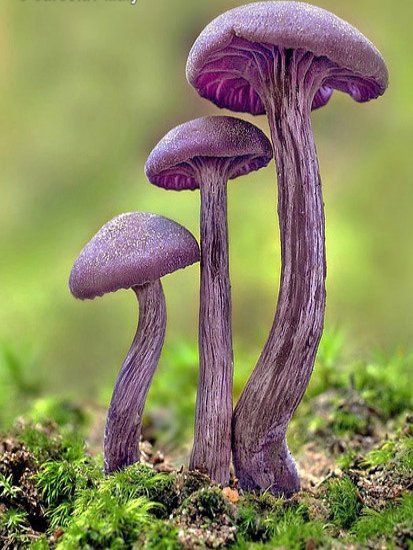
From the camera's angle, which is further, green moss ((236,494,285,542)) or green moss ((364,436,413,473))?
green moss ((364,436,413,473))

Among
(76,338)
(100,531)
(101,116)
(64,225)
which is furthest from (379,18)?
(100,531)

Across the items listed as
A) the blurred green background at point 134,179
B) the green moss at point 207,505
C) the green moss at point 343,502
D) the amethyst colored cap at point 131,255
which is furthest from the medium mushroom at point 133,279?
the blurred green background at point 134,179

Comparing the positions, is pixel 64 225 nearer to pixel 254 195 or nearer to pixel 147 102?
pixel 147 102

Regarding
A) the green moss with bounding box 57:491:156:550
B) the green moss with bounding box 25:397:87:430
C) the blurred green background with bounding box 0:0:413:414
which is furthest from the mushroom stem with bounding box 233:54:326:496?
the blurred green background with bounding box 0:0:413:414

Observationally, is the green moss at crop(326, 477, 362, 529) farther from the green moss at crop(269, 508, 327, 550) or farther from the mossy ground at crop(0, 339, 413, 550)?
the green moss at crop(269, 508, 327, 550)

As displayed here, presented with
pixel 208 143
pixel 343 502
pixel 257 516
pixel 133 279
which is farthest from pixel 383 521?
pixel 208 143

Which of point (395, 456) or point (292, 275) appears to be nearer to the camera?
point (292, 275)

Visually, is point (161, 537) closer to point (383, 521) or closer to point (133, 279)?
point (383, 521)
